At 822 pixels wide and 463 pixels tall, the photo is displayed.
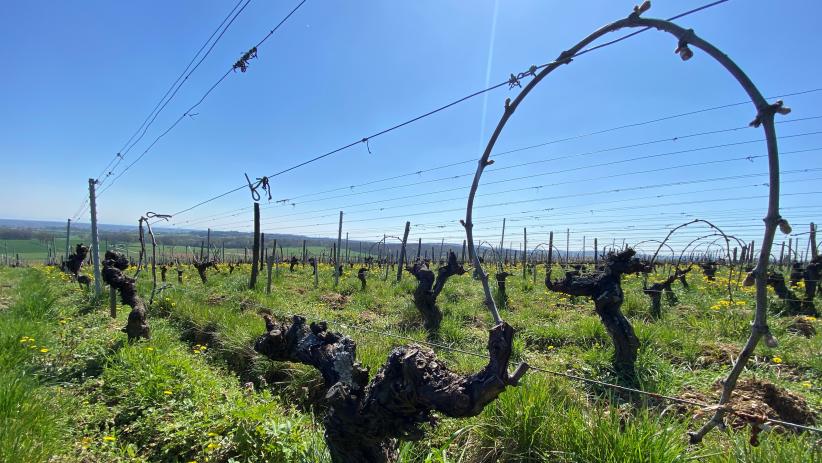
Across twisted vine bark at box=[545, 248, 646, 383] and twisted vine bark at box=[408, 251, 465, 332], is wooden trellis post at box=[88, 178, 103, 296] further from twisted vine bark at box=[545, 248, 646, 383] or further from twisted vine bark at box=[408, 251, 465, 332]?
twisted vine bark at box=[545, 248, 646, 383]

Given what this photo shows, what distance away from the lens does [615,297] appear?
16.8 ft

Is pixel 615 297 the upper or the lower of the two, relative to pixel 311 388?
upper

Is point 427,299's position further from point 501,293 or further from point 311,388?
point 311,388

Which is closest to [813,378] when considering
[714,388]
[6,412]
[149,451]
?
[714,388]

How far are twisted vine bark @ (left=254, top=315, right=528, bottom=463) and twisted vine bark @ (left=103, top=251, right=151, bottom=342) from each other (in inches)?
176

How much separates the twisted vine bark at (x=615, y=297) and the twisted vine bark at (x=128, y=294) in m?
6.18

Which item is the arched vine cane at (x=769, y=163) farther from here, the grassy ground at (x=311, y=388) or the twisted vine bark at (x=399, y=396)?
the grassy ground at (x=311, y=388)

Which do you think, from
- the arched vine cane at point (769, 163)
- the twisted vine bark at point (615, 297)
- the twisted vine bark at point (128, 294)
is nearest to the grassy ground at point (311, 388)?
the twisted vine bark at point (615, 297)

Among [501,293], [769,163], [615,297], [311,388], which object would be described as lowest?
[311,388]

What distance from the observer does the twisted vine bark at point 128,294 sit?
591 centimetres

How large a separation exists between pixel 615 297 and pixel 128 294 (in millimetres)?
8201

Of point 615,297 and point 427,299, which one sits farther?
point 427,299

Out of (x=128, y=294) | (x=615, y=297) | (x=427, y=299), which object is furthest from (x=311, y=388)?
(x=128, y=294)

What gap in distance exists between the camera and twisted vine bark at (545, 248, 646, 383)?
4.68m
